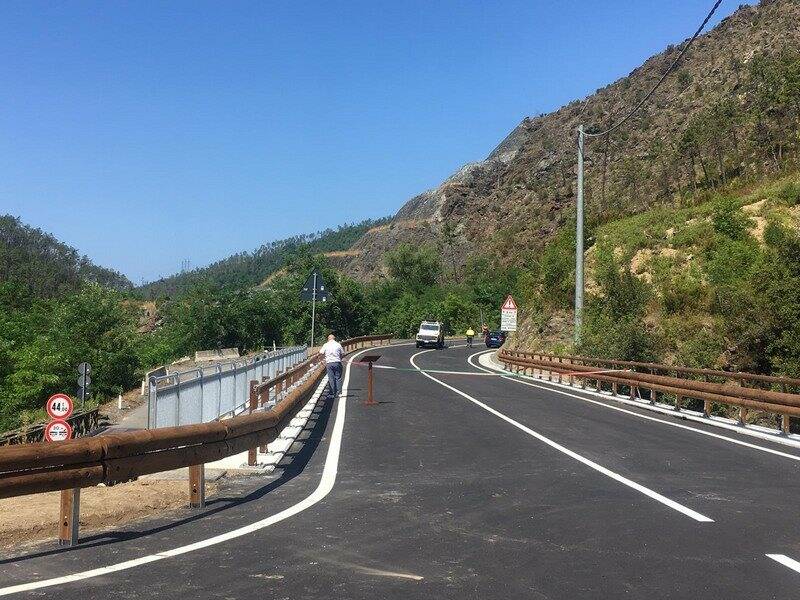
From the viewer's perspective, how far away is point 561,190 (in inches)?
4956

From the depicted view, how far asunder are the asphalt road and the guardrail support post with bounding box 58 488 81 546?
0.58 feet

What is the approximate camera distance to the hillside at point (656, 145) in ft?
200

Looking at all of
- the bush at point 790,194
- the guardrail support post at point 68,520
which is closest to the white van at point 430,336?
the bush at point 790,194

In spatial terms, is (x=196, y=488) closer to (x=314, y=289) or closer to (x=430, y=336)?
(x=314, y=289)

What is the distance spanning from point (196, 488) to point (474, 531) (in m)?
3.07

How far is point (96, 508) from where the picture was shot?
8758 mm

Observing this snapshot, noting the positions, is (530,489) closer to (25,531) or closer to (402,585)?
(402,585)

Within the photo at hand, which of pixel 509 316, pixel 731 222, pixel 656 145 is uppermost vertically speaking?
pixel 656 145

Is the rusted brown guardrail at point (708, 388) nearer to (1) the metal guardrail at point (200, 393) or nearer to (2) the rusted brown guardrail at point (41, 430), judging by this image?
(1) the metal guardrail at point (200, 393)

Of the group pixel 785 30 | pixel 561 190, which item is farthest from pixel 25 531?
pixel 561 190

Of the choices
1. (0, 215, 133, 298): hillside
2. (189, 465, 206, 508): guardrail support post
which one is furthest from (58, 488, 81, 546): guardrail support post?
(0, 215, 133, 298): hillside

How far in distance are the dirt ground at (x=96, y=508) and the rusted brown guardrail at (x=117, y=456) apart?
570mm

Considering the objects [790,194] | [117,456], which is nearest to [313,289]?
[117,456]

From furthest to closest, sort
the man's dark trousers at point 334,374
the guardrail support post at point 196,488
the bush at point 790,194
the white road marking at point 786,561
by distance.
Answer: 1. the bush at point 790,194
2. the man's dark trousers at point 334,374
3. the guardrail support post at point 196,488
4. the white road marking at point 786,561
